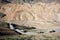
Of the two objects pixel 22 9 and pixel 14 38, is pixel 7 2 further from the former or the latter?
pixel 14 38

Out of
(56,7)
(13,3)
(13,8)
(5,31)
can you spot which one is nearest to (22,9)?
(13,8)

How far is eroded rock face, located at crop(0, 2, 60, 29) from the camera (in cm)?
349

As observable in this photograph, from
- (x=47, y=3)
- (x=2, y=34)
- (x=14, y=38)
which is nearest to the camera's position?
(x=14, y=38)

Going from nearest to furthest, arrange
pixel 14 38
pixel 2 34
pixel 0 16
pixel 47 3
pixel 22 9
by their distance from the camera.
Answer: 1. pixel 14 38
2. pixel 2 34
3. pixel 0 16
4. pixel 22 9
5. pixel 47 3

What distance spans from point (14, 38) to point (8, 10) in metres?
2.05

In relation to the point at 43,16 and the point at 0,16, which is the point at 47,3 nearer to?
the point at 43,16

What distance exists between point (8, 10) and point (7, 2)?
474mm

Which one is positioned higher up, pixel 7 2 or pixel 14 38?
pixel 7 2

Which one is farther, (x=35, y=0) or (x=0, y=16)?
(x=35, y=0)

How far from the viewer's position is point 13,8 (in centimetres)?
393

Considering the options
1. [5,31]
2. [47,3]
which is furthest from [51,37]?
[47,3]

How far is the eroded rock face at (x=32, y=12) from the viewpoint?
349cm

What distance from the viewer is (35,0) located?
433cm

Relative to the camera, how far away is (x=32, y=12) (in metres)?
3.76
